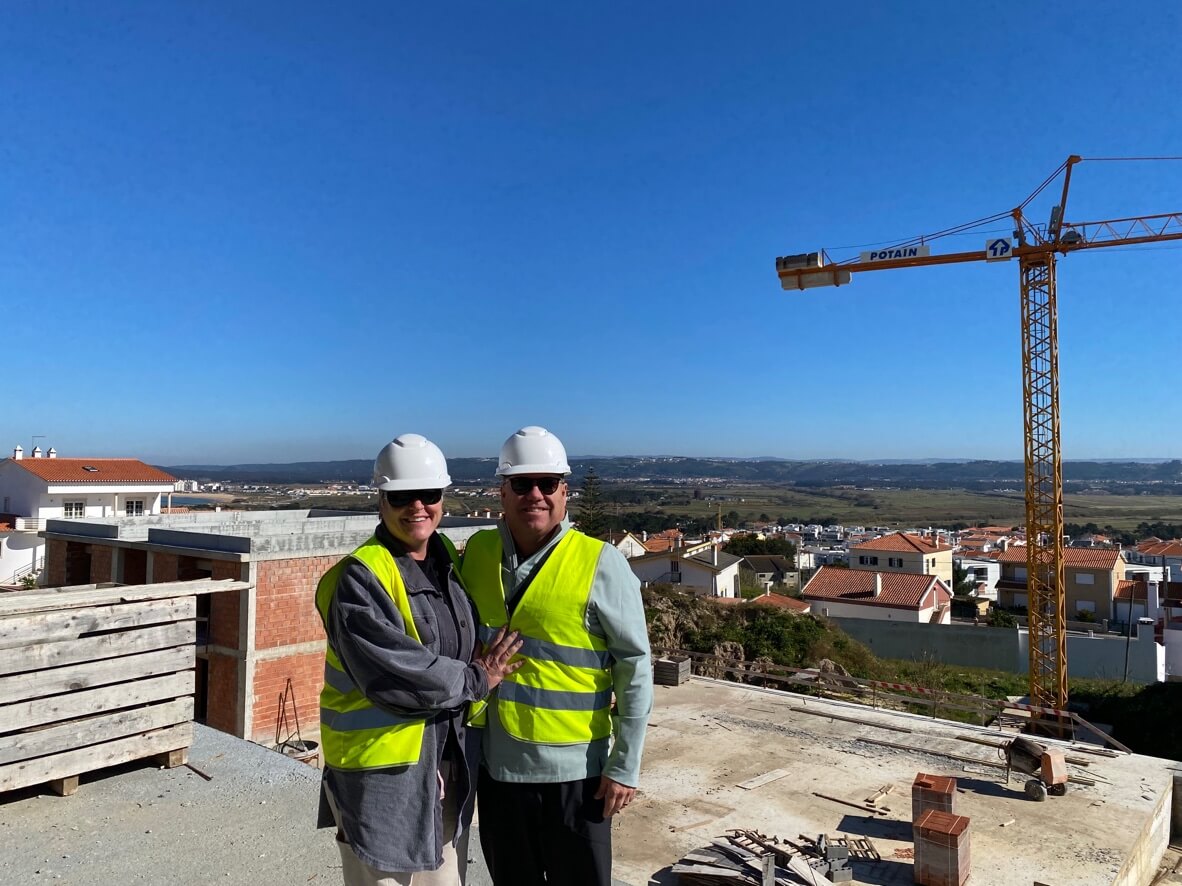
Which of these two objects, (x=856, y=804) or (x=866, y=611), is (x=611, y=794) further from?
(x=866, y=611)

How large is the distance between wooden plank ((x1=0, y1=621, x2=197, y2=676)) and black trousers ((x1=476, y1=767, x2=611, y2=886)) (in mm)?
2484

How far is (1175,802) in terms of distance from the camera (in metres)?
9.53

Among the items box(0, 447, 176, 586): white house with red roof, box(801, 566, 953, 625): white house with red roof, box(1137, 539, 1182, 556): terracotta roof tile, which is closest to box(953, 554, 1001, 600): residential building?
box(1137, 539, 1182, 556): terracotta roof tile

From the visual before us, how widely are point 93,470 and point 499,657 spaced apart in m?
37.8

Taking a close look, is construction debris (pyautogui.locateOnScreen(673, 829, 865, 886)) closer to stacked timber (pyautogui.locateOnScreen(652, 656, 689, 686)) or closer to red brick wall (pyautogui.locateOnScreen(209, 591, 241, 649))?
stacked timber (pyautogui.locateOnScreen(652, 656, 689, 686))

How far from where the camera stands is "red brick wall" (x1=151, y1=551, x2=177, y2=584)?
14.9 metres

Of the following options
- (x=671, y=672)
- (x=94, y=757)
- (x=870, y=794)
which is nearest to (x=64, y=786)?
(x=94, y=757)

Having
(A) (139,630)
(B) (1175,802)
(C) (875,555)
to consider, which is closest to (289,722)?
(A) (139,630)

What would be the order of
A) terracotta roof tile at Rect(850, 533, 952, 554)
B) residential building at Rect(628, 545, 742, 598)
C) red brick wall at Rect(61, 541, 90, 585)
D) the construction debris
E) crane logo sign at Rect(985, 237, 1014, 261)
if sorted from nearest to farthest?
1. the construction debris
2. red brick wall at Rect(61, 541, 90, 585)
3. crane logo sign at Rect(985, 237, 1014, 261)
4. residential building at Rect(628, 545, 742, 598)
5. terracotta roof tile at Rect(850, 533, 952, 554)

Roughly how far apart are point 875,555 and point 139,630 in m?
57.8

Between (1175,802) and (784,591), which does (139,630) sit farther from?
(784,591)

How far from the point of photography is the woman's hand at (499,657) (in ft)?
7.94

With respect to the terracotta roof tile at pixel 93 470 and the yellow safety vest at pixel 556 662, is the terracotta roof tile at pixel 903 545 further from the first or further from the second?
the yellow safety vest at pixel 556 662

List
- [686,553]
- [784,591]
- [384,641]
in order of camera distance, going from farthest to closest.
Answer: [784,591], [686,553], [384,641]
